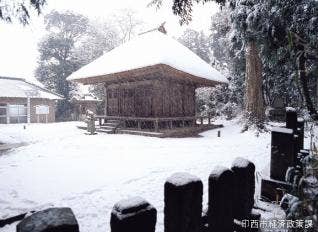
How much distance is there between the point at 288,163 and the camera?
282 cm

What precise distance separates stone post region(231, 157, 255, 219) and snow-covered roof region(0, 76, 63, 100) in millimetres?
29035

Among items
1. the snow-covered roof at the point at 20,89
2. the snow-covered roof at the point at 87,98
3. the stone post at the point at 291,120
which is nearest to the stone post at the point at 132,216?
the stone post at the point at 291,120

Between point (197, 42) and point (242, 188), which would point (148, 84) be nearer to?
point (242, 188)

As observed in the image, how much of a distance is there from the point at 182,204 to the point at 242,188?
2.31 ft

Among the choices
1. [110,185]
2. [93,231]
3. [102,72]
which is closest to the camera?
[93,231]

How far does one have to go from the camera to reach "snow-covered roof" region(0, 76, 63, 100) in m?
27.1

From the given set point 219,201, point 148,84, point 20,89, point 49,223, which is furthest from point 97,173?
point 20,89

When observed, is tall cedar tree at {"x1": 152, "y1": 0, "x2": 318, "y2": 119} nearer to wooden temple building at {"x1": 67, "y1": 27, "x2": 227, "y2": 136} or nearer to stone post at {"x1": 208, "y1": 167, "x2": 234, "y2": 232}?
stone post at {"x1": 208, "y1": 167, "x2": 234, "y2": 232}

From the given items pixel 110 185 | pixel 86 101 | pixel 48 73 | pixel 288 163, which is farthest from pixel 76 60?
pixel 288 163

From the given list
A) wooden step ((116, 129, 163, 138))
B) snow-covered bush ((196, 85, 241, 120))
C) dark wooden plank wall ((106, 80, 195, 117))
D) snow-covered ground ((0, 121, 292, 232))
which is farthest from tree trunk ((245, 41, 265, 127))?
snow-covered bush ((196, 85, 241, 120))

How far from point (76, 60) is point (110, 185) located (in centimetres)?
3411

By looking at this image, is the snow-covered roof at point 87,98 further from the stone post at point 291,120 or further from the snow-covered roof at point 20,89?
the stone post at point 291,120

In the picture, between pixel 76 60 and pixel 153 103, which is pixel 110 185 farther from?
pixel 76 60

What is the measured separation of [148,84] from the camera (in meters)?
14.6
